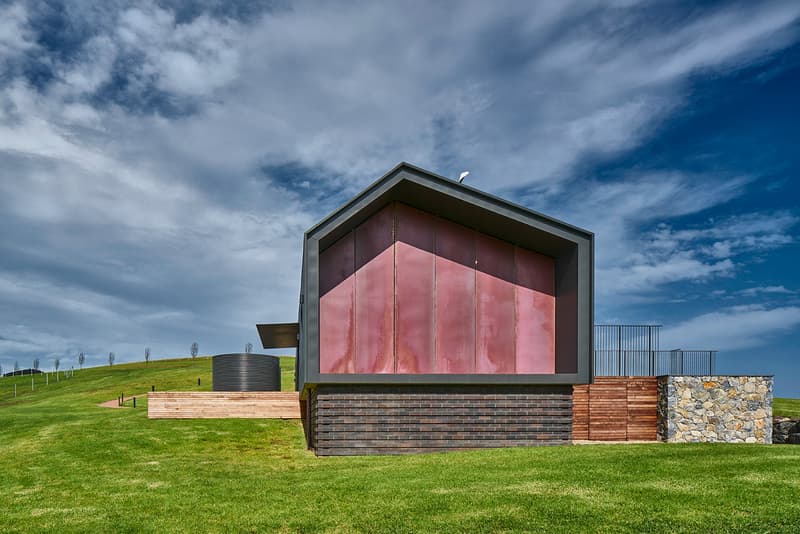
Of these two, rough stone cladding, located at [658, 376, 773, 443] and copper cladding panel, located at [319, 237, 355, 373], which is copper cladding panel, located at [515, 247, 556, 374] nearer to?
copper cladding panel, located at [319, 237, 355, 373]

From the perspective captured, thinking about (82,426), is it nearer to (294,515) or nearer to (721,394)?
(294,515)

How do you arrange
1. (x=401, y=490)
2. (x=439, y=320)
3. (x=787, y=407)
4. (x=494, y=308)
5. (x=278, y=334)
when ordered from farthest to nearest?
(x=278, y=334)
(x=787, y=407)
(x=494, y=308)
(x=439, y=320)
(x=401, y=490)

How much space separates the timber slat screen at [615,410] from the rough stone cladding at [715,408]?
1.54ft

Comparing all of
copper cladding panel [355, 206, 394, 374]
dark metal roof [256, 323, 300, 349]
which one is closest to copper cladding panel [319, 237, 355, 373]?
copper cladding panel [355, 206, 394, 374]

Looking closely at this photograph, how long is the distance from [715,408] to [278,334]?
23.5m

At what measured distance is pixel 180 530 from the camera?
8.79 meters

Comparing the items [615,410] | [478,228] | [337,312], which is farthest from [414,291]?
[615,410]

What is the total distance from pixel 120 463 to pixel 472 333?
34.0ft

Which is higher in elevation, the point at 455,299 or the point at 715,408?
the point at 455,299

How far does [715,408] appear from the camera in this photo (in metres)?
23.8

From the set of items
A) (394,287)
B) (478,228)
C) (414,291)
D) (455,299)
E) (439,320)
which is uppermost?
(478,228)

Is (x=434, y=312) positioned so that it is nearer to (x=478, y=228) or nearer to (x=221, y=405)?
(x=478, y=228)

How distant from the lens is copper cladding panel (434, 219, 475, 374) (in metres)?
17.3

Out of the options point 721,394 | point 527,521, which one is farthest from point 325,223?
point 721,394
